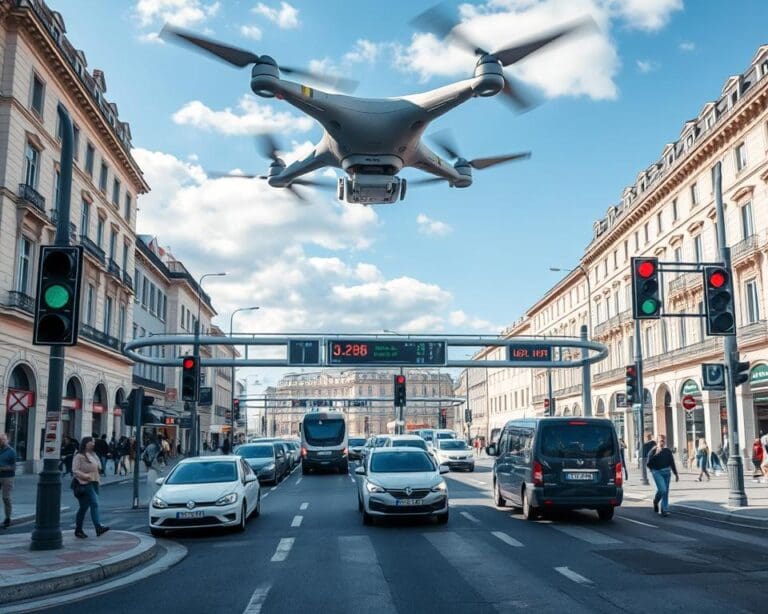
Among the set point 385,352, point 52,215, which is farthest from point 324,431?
point 52,215

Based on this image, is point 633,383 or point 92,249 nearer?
point 633,383

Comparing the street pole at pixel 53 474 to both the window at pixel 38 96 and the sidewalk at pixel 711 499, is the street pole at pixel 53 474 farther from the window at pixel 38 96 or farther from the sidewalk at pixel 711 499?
the window at pixel 38 96

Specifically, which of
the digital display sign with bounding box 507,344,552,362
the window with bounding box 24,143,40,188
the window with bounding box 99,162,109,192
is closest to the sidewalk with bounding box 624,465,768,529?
the digital display sign with bounding box 507,344,552,362

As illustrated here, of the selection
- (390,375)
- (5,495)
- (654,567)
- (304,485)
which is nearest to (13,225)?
(304,485)

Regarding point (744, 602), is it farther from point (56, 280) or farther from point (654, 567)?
point (56, 280)

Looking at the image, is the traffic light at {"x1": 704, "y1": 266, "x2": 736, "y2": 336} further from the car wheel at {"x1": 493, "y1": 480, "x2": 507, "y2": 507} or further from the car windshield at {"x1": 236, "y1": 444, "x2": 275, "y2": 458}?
the car windshield at {"x1": 236, "y1": 444, "x2": 275, "y2": 458}

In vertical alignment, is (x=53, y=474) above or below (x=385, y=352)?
below

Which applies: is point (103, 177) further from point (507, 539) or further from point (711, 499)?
point (507, 539)

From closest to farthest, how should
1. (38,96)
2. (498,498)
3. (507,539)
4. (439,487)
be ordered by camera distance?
(507,539) < (439,487) < (498,498) < (38,96)
